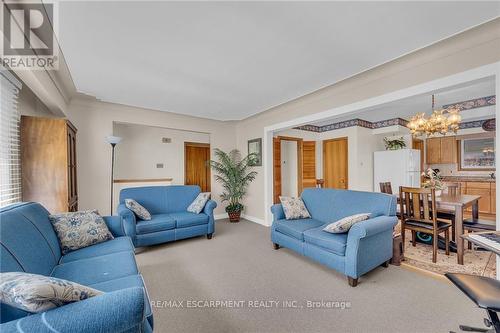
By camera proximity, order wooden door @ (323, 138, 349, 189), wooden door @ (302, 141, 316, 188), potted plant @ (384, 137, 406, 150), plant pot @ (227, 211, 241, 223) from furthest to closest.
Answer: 1. wooden door @ (302, 141, 316, 188)
2. wooden door @ (323, 138, 349, 189)
3. potted plant @ (384, 137, 406, 150)
4. plant pot @ (227, 211, 241, 223)

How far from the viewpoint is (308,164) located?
6125 millimetres

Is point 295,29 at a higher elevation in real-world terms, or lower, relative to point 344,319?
higher

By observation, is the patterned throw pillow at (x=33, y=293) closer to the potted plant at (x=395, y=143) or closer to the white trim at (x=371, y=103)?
the white trim at (x=371, y=103)

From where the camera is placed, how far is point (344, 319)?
5.79 feet

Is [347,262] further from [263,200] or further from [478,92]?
[478,92]

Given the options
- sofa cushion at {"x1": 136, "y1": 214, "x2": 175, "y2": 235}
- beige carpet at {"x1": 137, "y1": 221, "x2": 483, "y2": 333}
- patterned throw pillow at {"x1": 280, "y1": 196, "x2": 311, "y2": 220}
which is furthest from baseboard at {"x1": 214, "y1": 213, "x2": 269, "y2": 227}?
sofa cushion at {"x1": 136, "y1": 214, "x2": 175, "y2": 235}

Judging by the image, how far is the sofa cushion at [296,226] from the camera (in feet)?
9.23

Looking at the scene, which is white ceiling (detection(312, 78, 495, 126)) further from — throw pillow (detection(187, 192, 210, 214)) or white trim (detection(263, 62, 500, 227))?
throw pillow (detection(187, 192, 210, 214))

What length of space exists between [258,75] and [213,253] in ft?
8.21

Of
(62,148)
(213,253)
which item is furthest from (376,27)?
(62,148)

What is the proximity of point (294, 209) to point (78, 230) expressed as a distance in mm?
2603

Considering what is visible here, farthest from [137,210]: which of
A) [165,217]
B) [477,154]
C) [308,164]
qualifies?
[477,154]

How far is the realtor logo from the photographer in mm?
1583

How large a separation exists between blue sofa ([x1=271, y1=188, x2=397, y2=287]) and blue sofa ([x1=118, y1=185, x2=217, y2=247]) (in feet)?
4.22
